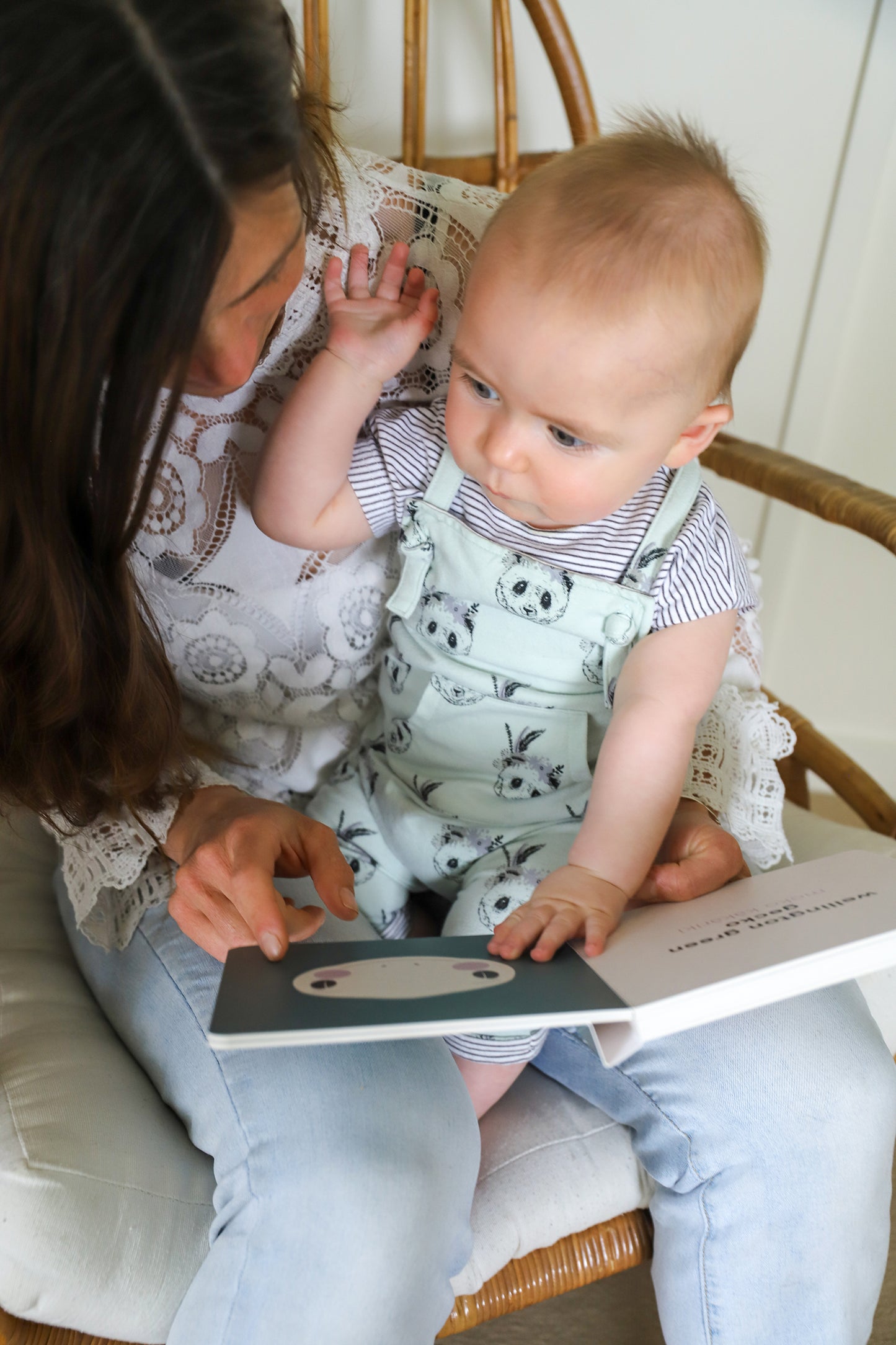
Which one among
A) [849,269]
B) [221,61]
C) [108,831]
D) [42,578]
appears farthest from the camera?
[849,269]

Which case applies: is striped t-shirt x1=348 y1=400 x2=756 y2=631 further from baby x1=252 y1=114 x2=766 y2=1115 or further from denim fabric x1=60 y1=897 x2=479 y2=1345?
denim fabric x1=60 y1=897 x2=479 y2=1345

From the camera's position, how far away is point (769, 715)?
78 cm

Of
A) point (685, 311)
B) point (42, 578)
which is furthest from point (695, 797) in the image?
point (42, 578)

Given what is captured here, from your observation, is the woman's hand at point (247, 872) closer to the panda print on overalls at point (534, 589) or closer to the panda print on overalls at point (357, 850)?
the panda print on overalls at point (357, 850)

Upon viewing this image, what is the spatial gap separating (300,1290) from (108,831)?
0.31 meters

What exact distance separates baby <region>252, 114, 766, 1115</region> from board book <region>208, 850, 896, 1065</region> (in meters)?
0.04

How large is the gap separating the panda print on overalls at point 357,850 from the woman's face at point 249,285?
0.36 metres

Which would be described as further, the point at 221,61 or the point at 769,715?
the point at 769,715

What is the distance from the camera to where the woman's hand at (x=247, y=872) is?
0.59 metres

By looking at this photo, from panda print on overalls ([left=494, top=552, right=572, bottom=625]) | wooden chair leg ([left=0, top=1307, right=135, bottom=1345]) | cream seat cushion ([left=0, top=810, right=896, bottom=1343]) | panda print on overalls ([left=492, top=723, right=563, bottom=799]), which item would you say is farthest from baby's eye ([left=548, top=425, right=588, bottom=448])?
wooden chair leg ([left=0, top=1307, right=135, bottom=1345])

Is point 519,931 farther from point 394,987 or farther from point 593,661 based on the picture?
point 593,661

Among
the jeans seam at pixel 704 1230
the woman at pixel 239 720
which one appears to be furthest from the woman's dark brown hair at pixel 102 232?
the jeans seam at pixel 704 1230

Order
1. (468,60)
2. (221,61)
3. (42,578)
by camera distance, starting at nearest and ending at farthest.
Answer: (221,61) → (42,578) → (468,60)

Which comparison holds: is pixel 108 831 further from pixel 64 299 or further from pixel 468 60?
pixel 468 60
